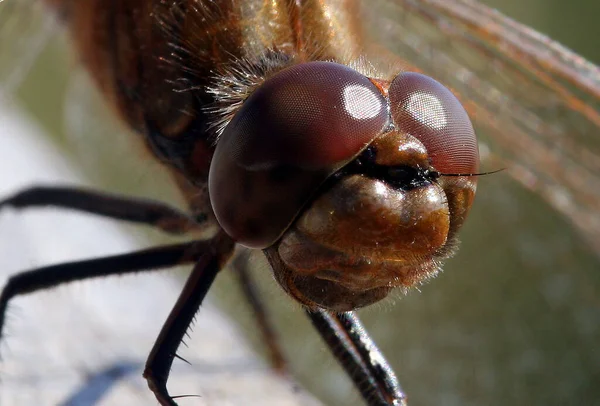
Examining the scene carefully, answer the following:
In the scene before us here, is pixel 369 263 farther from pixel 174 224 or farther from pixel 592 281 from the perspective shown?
pixel 592 281

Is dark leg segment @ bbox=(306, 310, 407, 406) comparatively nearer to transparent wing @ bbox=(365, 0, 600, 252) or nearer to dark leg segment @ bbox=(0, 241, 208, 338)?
dark leg segment @ bbox=(0, 241, 208, 338)

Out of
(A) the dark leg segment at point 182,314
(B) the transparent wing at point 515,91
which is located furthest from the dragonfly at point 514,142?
(A) the dark leg segment at point 182,314

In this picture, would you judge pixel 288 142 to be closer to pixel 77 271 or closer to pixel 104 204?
pixel 77 271

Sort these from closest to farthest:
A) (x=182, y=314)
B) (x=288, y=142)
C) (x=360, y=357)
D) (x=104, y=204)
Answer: (x=288, y=142) < (x=182, y=314) < (x=360, y=357) < (x=104, y=204)

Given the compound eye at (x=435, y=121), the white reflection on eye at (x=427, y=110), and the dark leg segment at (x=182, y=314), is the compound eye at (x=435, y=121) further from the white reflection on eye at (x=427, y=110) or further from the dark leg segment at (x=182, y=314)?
the dark leg segment at (x=182, y=314)

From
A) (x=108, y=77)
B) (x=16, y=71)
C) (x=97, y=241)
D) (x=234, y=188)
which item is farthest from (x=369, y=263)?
(x=16, y=71)

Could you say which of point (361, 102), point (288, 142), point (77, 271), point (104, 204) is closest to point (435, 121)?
point (361, 102)
